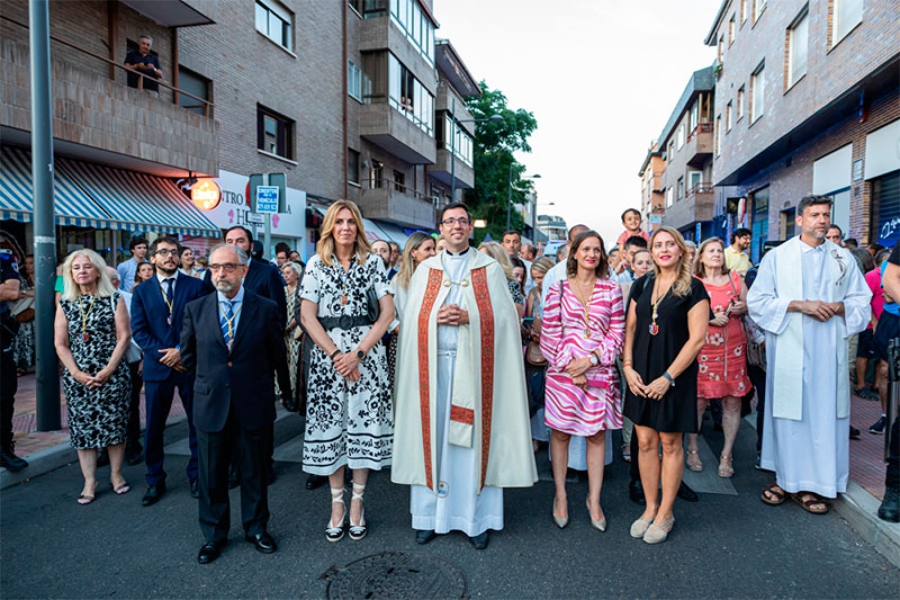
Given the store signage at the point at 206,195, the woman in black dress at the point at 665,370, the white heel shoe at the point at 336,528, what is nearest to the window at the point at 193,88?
the store signage at the point at 206,195

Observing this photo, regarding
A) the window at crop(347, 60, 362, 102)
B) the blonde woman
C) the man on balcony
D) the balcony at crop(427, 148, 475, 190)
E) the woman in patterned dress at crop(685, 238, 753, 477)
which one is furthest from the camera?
the balcony at crop(427, 148, 475, 190)

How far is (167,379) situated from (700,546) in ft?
13.3

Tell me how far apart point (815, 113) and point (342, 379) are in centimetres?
1373

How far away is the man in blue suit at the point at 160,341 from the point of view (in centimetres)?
461

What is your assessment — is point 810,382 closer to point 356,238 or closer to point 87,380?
point 356,238

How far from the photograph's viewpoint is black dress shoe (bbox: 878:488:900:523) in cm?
382

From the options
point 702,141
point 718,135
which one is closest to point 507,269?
point 718,135

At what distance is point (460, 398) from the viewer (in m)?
3.78

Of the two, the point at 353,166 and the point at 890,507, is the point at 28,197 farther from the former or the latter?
the point at 353,166

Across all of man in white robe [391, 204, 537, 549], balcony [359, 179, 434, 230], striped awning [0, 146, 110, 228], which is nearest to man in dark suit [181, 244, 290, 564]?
man in white robe [391, 204, 537, 549]

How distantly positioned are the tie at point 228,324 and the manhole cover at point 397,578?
152 cm

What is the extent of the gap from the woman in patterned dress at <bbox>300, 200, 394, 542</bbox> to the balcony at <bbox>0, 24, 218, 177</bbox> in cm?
785

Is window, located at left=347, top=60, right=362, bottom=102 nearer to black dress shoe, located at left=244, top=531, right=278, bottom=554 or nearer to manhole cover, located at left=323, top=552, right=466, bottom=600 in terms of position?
black dress shoe, located at left=244, top=531, right=278, bottom=554

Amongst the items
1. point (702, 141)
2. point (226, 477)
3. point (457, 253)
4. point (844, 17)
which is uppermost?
point (702, 141)
